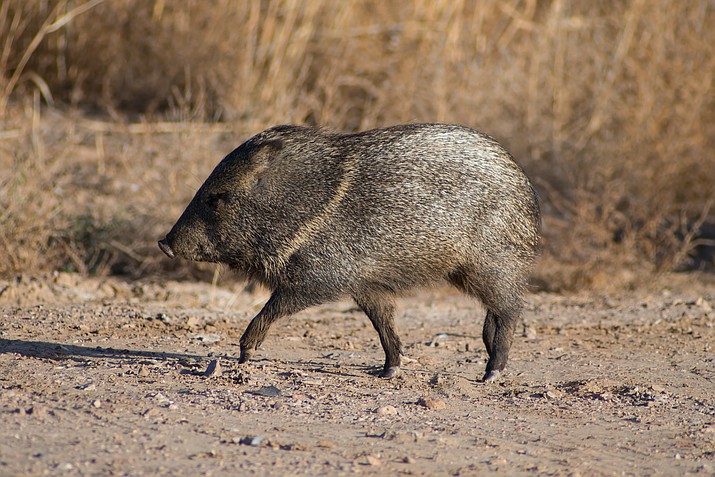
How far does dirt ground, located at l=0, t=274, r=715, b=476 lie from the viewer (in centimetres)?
370

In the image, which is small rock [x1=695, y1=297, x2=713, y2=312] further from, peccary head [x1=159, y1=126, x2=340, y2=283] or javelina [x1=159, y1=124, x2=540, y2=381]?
peccary head [x1=159, y1=126, x2=340, y2=283]

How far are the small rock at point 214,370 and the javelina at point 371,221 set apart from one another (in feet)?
0.78

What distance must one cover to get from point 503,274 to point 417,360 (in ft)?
2.91

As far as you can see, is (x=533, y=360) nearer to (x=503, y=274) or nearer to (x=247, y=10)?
(x=503, y=274)

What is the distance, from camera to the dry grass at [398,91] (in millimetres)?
8367

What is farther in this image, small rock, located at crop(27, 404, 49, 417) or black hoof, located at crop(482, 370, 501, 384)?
black hoof, located at crop(482, 370, 501, 384)

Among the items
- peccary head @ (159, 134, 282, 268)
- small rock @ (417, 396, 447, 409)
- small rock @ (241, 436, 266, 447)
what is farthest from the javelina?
small rock @ (241, 436, 266, 447)

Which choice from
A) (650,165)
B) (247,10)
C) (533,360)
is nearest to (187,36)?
(247,10)

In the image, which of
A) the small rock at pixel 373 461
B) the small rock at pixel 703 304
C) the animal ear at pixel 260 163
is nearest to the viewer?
the small rock at pixel 373 461

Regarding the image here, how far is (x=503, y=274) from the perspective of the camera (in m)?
5.05

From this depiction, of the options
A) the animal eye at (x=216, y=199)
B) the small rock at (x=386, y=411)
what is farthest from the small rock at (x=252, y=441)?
the animal eye at (x=216, y=199)

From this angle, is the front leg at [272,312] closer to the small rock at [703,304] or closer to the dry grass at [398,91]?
the dry grass at [398,91]

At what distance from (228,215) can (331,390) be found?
1062 millimetres

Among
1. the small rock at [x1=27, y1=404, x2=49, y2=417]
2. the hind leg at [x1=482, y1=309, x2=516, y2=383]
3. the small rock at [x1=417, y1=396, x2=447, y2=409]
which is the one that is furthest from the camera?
the hind leg at [x1=482, y1=309, x2=516, y2=383]
